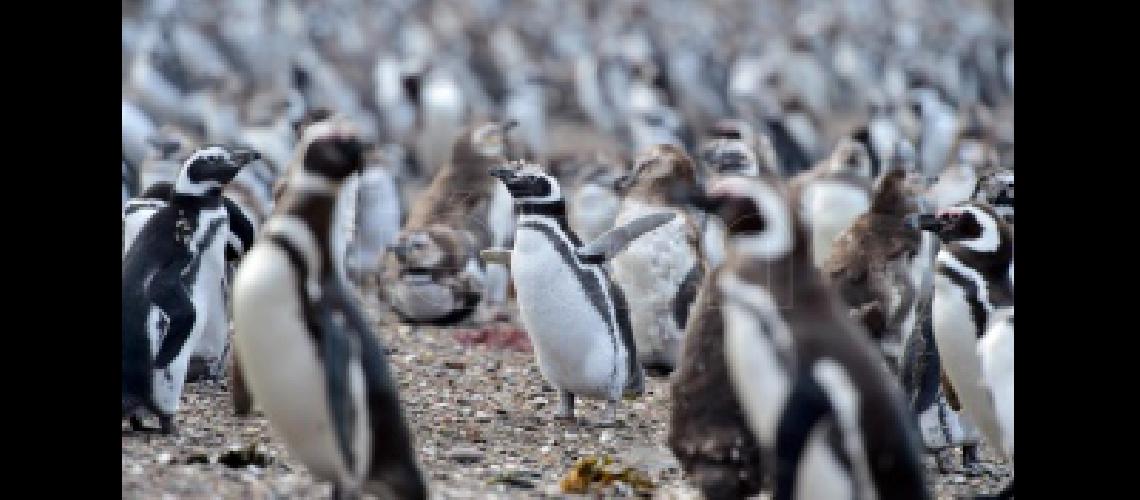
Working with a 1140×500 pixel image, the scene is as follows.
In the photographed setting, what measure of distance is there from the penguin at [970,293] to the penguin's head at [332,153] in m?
2.27

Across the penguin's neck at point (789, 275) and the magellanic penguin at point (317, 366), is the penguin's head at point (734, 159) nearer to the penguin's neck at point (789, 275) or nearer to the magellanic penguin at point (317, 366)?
the penguin's neck at point (789, 275)

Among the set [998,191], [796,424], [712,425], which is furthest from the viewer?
[998,191]

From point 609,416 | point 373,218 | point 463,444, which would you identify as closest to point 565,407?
point 609,416

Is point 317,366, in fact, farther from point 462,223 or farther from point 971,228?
point 462,223

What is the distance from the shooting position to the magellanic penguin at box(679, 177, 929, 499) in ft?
16.8

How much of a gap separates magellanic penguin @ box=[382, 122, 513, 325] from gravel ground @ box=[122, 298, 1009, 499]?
944 millimetres

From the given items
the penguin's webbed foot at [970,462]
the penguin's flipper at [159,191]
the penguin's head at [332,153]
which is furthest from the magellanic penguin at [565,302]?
the penguin's head at [332,153]

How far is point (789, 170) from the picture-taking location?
53.6 feet

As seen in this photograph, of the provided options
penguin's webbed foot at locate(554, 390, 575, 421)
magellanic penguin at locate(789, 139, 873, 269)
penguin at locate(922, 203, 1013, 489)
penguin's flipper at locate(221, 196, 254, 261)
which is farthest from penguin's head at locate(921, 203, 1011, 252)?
magellanic penguin at locate(789, 139, 873, 269)

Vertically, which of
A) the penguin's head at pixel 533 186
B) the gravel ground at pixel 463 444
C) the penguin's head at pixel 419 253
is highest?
the penguin's head at pixel 533 186

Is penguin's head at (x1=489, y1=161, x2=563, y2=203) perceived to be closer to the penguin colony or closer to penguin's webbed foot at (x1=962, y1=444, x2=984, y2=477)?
the penguin colony

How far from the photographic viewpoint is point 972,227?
6.60 m

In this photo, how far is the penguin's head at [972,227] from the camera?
6.54 meters

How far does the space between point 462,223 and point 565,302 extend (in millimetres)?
Answer: 3020
